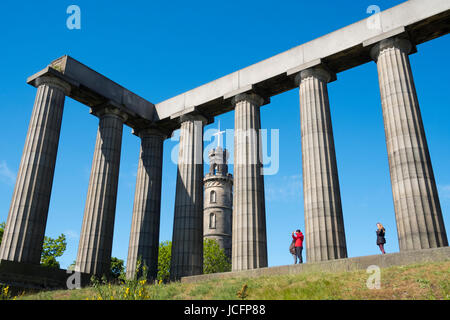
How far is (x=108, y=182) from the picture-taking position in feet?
115

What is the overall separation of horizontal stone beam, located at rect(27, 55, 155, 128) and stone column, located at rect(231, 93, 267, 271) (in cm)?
1044

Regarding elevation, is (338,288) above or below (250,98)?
below

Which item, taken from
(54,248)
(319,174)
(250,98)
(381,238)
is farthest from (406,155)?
(54,248)

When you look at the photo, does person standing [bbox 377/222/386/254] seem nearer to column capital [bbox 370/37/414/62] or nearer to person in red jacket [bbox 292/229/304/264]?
person in red jacket [bbox 292/229/304/264]

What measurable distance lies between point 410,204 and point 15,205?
2688 centimetres

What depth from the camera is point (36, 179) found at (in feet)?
99.5

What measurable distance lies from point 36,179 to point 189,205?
12.4 metres

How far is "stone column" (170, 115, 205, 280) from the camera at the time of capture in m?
33.8

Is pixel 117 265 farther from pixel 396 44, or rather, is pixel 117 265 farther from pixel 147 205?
pixel 396 44

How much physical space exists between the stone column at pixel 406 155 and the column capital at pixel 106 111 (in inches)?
899

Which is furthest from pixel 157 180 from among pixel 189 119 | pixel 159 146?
pixel 189 119

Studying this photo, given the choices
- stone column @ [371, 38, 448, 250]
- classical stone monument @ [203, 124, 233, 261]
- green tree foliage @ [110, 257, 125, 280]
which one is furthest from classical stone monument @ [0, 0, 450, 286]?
classical stone monument @ [203, 124, 233, 261]

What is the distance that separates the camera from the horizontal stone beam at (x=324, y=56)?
29.0m

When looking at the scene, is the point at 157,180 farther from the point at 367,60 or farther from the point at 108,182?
the point at 367,60
